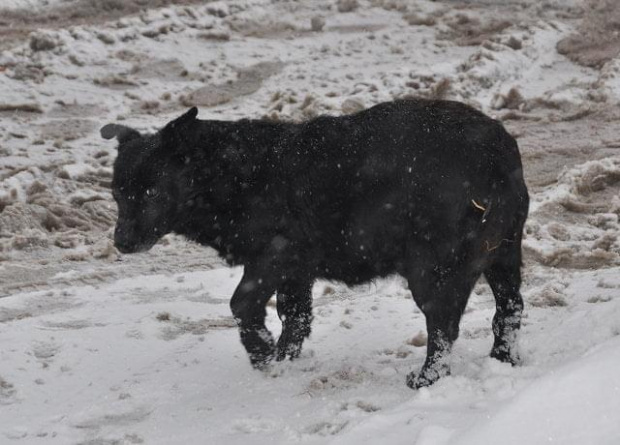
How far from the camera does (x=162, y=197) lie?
5.38 meters

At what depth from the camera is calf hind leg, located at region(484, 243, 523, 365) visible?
481cm

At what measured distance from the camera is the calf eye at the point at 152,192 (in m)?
5.36

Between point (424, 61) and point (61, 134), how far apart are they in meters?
7.21

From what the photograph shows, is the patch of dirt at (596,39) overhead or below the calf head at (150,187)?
below

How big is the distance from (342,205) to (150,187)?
131 centimetres

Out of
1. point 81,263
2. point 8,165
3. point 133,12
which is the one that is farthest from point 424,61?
point 81,263

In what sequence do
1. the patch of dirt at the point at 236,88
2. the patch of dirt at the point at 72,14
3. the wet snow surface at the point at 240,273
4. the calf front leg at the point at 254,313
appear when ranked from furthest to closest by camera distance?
the patch of dirt at the point at 72,14 → the patch of dirt at the point at 236,88 → the calf front leg at the point at 254,313 → the wet snow surface at the point at 240,273

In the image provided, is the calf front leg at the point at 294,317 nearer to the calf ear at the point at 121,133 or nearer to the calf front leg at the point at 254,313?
the calf front leg at the point at 254,313

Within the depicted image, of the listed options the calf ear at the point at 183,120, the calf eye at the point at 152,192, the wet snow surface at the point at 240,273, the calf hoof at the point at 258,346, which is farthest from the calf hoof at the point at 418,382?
the calf ear at the point at 183,120

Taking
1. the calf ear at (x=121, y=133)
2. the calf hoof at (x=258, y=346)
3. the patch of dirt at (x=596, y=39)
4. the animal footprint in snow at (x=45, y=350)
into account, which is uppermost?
the calf ear at (x=121, y=133)

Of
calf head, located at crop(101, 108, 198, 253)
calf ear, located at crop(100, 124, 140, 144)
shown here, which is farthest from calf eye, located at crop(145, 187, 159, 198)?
calf ear, located at crop(100, 124, 140, 144)

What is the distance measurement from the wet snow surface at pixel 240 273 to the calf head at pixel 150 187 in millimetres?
880

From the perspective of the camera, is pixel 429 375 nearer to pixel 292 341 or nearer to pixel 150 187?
pixel 292 341

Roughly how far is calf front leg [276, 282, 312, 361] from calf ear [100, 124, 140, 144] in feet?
4.93
